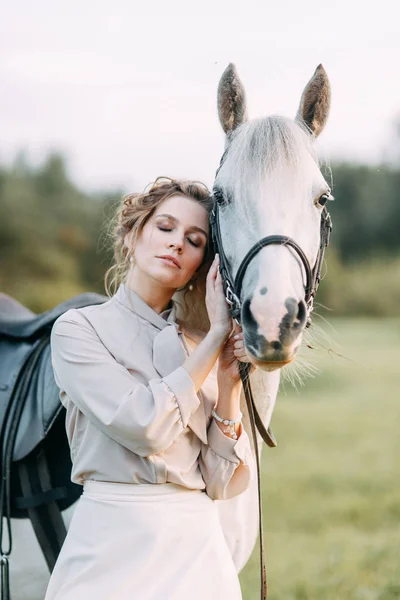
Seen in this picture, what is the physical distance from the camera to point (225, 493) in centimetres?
188

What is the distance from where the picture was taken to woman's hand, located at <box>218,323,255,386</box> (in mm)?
1812

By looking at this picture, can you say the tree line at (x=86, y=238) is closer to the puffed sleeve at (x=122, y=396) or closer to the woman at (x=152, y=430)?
the woman at (x=152, y=430)

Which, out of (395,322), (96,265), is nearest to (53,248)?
(96,265)

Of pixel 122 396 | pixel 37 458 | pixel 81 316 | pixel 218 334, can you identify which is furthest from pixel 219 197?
pixel 37 458

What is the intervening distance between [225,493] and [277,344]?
1.64 ft

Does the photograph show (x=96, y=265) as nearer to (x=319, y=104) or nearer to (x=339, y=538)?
(x=339, y=538)

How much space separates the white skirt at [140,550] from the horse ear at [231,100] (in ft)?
3.31

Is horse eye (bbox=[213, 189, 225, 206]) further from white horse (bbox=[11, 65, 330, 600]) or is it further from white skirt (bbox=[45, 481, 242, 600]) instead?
white skirt (bbox=[45, 481, 242, 600])

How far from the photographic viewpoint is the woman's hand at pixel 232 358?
5.94 ft

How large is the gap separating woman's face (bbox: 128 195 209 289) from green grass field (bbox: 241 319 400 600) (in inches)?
18.1

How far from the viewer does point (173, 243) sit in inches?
74.6

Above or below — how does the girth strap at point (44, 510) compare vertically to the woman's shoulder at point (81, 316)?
below

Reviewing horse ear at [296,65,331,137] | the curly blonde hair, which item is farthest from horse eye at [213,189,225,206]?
horse ear at [296,65,331,137]

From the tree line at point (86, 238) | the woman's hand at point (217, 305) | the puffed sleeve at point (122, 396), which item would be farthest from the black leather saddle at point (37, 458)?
the tree line at point (86, 238)
